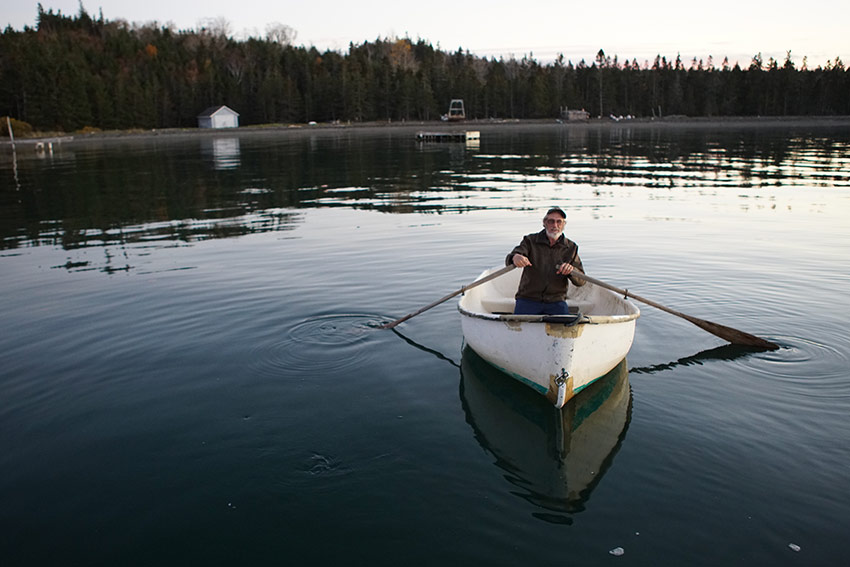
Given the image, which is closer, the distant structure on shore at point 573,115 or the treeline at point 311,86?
the treeline at point 311,86

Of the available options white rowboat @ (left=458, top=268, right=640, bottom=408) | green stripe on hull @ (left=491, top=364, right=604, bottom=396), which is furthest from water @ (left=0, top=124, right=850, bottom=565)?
white rowboat @ (left=458, top=268, right=640, bottom=408)

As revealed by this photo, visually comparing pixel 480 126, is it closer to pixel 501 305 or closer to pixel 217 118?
pixel 217 118

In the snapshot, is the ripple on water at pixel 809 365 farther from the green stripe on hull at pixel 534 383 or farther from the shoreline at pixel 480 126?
the shoreline at pixel 480 126

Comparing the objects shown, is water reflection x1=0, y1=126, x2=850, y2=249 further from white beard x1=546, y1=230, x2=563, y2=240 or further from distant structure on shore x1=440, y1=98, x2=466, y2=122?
distant structure on shore x1=440, y1=98, x2=466, y2=122

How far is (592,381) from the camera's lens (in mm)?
8281

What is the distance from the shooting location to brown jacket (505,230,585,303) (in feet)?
29.8

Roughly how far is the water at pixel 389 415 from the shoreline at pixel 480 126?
9350cm

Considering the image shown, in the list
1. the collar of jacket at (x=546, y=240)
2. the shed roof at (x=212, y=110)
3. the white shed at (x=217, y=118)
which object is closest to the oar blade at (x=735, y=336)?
the collar of jacket at (x=546, y=240)

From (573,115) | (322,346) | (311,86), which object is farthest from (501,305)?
(573,115)

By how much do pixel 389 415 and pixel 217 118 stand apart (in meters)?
123

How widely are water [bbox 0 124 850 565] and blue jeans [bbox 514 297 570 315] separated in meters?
1.04

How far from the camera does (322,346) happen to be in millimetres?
10367

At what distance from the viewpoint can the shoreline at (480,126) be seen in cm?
10662

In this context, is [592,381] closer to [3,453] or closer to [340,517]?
[340,517]
